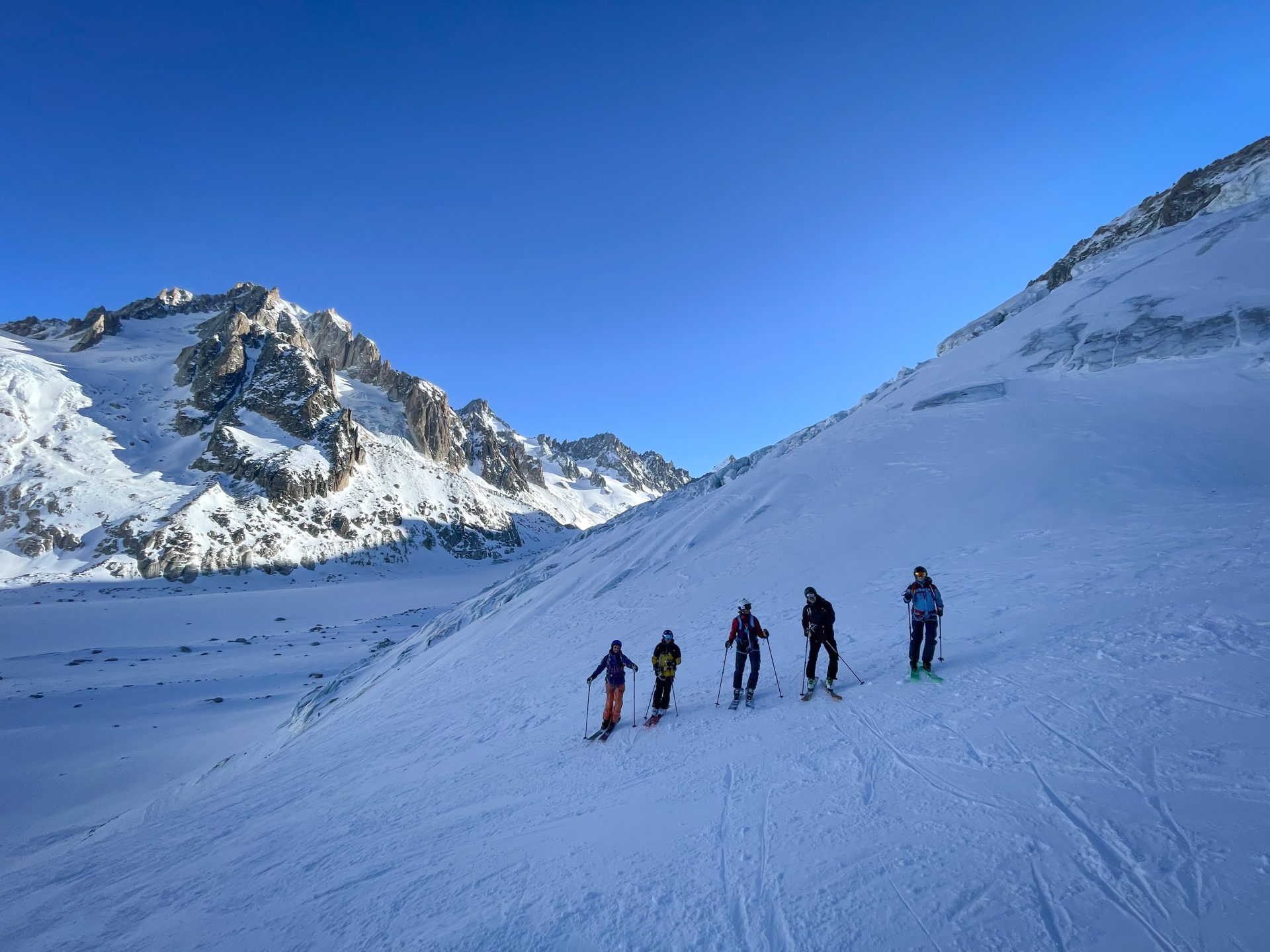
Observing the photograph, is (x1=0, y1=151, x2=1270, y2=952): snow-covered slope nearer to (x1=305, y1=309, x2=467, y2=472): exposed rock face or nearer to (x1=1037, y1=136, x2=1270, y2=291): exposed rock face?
(x1=1037, y1=136, x2=1270, y2=291): exposed rock face

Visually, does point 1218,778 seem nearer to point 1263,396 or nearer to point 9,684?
point 1263,396

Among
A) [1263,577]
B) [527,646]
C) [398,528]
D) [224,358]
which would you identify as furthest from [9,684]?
[224,358]

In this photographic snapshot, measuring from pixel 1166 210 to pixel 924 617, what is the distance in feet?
156

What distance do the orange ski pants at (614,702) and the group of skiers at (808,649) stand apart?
0.01m

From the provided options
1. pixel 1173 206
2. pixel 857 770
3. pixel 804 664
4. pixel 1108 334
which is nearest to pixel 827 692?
pixel 804 664

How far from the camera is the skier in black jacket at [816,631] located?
29.0 ft

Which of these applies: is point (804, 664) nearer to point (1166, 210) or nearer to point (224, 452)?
point (1166, 210)

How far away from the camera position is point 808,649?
9.34 meters

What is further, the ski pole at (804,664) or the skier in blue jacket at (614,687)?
the skier in blue jacket at (614,687)

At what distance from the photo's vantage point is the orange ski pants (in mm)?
9562

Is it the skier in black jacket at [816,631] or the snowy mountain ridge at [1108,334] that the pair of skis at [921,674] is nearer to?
the skier in black jacket at [816,631]

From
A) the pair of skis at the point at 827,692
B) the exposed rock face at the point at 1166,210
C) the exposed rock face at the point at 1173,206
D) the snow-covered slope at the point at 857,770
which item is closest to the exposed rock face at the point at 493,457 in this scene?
the exposed rock face at the point at 1166,210

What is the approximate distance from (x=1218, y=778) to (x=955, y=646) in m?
4.47

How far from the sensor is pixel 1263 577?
8.70m
